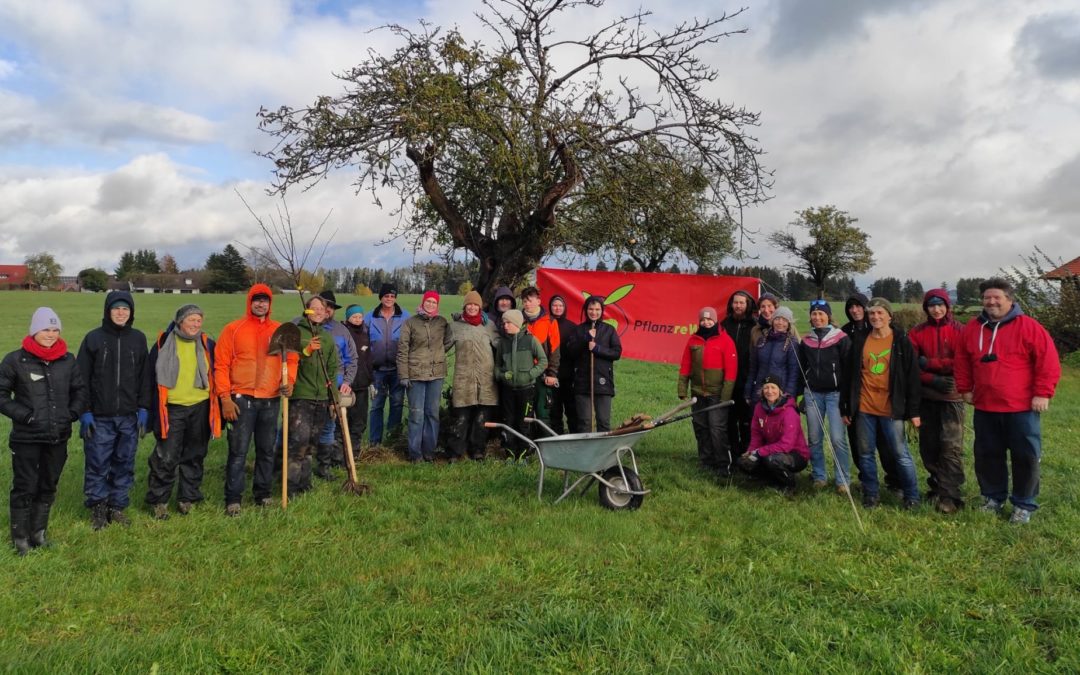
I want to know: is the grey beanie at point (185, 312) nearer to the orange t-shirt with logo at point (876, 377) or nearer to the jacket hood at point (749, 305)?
the jacket hood at point (749, 305)

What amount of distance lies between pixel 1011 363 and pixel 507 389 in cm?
476

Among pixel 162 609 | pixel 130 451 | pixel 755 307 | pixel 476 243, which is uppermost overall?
pixel 476 243

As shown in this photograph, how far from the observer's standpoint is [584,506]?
5445mm

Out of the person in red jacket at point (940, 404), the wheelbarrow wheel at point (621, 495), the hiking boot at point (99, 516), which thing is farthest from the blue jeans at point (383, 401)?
the person in red jacket at point (940, 404)

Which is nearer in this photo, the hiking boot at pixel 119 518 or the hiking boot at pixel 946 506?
the hiking boot at pixel 119 518

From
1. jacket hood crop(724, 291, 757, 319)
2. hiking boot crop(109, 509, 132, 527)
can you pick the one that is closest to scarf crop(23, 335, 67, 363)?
hiking boot crop(109, 509, 132, 527)

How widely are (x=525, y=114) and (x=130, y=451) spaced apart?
15.7 ft

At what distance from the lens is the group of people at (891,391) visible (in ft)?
16.5

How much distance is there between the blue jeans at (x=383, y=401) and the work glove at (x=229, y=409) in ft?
7.75

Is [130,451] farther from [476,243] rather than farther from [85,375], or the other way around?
[476,243]

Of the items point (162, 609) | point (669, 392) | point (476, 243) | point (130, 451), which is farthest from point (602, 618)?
point (669, 392)

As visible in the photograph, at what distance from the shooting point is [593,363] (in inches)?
267

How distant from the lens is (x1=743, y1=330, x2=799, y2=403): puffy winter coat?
20.0 feet

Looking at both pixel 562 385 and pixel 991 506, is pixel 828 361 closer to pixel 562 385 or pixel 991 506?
pixel 991 506
